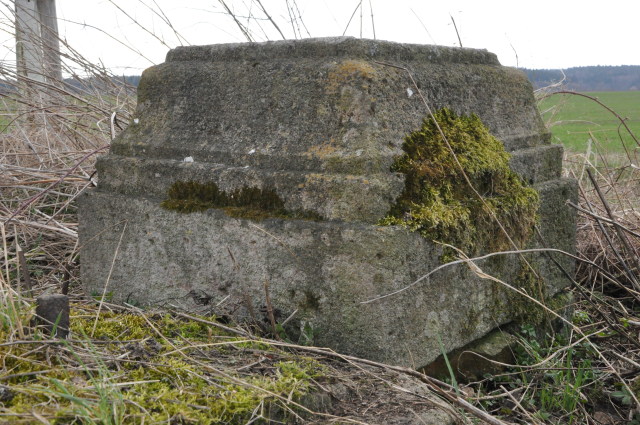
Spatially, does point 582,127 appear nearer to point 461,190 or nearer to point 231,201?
point 461,190

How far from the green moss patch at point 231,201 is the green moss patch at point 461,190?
1.22ft

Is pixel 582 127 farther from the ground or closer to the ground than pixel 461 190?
closer to the ground

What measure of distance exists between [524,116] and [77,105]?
3190mm

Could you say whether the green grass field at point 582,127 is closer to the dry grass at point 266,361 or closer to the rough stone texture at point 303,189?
the dry grass at point 266,361

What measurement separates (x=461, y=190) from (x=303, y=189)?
67 centimetres

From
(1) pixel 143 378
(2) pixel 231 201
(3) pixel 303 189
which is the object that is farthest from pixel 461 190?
(1) pixel 143 378

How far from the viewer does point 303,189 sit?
238cm

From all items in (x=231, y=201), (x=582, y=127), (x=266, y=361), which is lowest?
(x=582, y=127)

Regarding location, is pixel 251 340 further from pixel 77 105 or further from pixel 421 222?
pixel 77 105

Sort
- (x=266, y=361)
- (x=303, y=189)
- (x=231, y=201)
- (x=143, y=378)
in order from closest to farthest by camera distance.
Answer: (x=143, y=378) → (x=266, y=361) → (x=303, y=189) → (x=231, y=201)

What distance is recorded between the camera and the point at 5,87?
16.5ft

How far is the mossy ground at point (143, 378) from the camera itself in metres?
1.58

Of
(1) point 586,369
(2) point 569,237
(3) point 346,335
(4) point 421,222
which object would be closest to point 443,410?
(3) point 346,335

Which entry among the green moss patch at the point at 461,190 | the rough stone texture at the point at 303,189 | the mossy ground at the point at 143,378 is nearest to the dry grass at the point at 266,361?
the mossy ground at the point at 143,378
